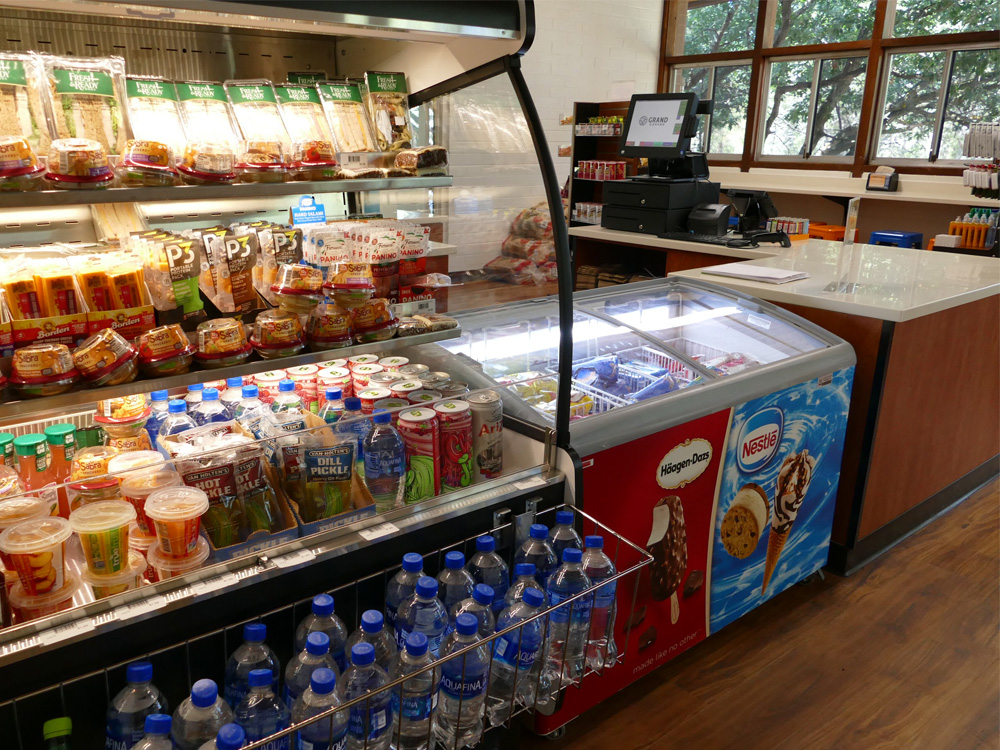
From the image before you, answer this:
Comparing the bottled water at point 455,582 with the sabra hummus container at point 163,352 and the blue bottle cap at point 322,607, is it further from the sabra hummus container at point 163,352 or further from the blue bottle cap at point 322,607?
the sabra hummus container at point 163,352

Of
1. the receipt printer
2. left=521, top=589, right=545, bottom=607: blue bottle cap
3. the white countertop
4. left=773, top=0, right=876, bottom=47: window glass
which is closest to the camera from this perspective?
left=521, top=589, right=545, bottom=607: blue bottle cap

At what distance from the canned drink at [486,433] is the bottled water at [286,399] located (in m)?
0.44

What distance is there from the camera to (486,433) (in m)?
1.91

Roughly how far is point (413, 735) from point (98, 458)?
88 centimetres

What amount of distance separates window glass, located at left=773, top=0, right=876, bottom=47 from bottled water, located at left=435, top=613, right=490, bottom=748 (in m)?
8.61

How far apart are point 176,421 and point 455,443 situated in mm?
668

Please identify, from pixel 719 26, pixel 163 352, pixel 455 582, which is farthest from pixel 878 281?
pixel 719 26

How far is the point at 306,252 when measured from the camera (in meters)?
1.74

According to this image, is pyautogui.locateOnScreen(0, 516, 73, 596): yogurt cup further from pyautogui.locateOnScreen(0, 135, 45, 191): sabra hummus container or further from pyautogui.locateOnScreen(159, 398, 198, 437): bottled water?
pyautogui.locateOnScreen(0, 135, 45, 191): sabra hummus container

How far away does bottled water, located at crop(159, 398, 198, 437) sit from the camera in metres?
1.73

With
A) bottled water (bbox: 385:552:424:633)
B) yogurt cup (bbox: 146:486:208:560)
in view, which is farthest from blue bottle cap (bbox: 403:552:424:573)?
yogurt cup (bbox: 146:486:208:560)

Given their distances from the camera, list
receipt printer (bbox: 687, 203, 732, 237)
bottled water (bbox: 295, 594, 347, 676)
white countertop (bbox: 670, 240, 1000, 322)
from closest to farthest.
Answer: bottled water (bbox: 295, 594, 347, 676), white countertop (bbox: 670, 240, 1000, 322), receipt printer (bbox: 687, 203, 732, 237)

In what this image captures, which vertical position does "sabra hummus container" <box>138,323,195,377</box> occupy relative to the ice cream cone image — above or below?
above

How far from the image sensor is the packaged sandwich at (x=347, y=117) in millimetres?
1729
